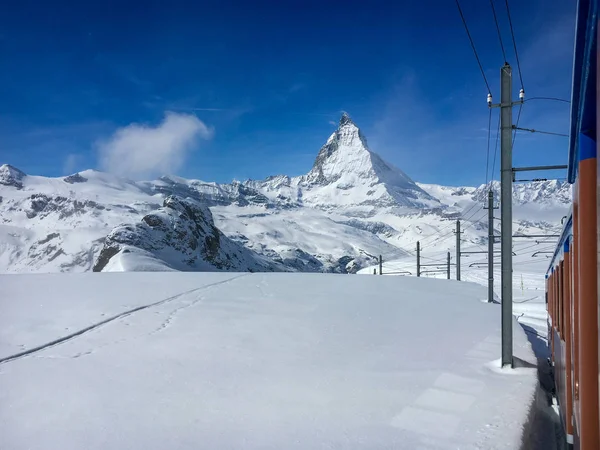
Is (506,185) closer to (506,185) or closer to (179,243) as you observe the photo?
(506,185)

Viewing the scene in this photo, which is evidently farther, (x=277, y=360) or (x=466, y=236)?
(x=466, y=236)

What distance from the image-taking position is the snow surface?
4.17 metres

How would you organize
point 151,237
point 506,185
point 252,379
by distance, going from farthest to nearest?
point 151,237 → point 506,185 → point 252,379

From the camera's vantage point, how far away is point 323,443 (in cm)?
404

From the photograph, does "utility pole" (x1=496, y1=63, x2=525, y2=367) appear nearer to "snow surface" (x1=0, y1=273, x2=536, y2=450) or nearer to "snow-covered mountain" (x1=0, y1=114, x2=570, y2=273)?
"snow surface" (x1=0, y1=273, x2=536, y2=450)

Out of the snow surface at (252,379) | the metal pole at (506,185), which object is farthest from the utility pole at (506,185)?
the snow surface at (252,379)

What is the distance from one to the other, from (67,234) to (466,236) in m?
154

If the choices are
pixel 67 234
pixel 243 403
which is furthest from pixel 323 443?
pixel 67 234

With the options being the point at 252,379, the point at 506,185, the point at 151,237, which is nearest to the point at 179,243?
the point at 151,237

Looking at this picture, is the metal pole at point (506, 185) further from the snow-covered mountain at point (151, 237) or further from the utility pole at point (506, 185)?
the snow-covered mountain at point (151, 237)

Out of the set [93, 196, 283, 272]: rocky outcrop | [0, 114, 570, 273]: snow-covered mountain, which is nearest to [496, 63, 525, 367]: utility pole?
[0, 114, 570, 273]: snow-covered mountain

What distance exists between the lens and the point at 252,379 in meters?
5.89

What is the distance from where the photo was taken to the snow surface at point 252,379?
13.7 feet

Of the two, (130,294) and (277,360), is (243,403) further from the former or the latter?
(130,294)
